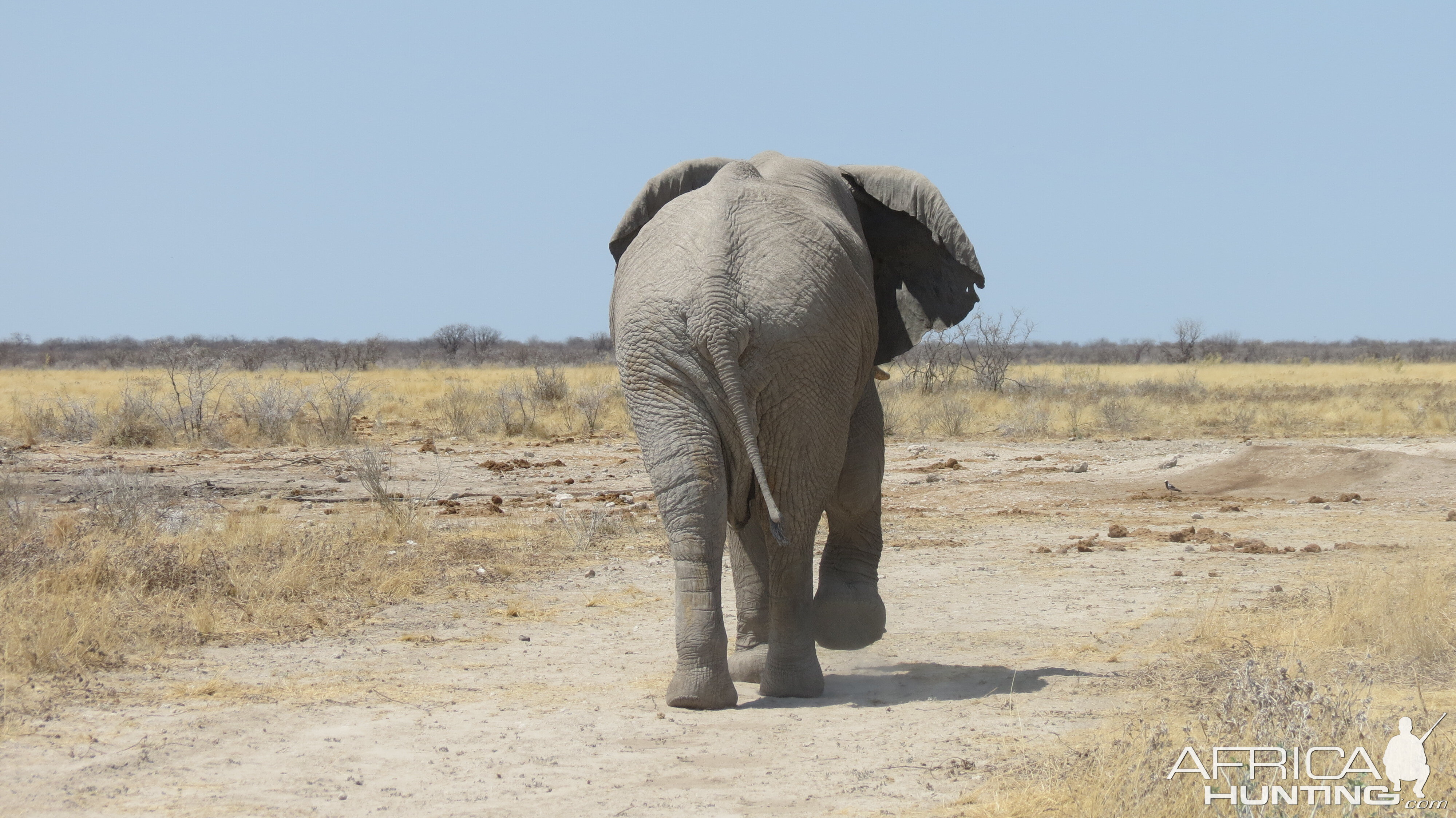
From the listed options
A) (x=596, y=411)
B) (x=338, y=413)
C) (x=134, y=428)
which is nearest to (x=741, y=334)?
(x=338, y=413)

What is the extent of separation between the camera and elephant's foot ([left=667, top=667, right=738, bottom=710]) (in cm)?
532

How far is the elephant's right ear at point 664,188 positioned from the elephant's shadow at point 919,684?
2219 mm

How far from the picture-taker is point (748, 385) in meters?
5.08

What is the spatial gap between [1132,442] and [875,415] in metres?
14.4

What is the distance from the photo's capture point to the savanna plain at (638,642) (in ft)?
14.4

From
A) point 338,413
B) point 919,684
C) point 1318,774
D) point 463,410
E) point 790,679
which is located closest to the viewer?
point 1318,774

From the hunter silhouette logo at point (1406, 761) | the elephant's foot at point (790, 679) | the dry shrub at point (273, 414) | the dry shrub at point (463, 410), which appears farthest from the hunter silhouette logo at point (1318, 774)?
the dry shrub at point (463, 410)

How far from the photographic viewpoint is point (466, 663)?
6.57m

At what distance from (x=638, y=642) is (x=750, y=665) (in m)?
1.34

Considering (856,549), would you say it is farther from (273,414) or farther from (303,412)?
(303,412)

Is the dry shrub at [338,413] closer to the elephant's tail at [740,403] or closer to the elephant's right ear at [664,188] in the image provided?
the elephant's right ear at [664,188]

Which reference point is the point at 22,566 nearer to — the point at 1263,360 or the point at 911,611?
the point at 911,611

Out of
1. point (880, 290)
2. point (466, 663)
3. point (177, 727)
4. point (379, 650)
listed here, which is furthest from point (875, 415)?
point (177, 727)

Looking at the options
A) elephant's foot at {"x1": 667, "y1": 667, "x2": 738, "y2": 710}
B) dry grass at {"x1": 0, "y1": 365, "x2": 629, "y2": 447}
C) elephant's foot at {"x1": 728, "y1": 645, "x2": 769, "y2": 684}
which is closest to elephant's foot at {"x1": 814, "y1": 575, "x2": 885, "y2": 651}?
elephant's foot at {"x1": 728, "y1": 645, "x2": 769, "y2": 684}
